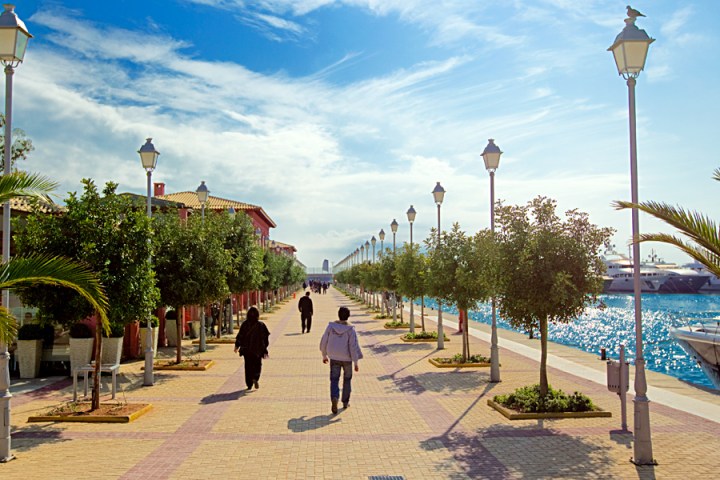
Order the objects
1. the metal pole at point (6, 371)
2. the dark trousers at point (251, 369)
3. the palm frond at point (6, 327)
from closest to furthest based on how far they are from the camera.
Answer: the palm frond at point (6, 327) → the metal pole at point (6, 371) → the dark trousers at point (251, 369)

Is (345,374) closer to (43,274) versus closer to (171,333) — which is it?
(43,274)

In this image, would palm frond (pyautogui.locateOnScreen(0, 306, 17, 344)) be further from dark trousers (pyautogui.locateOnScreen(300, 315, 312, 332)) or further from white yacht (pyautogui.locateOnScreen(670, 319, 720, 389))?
white yacht (pyautogui.locateOnScreen(670, 319, 720, 389))

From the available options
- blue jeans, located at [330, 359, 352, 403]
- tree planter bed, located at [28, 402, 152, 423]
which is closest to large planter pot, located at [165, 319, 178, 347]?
tree planter bed, located at [28, 402, 152, 423]

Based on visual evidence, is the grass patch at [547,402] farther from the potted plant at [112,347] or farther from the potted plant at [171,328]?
the potted plant at [171,328]

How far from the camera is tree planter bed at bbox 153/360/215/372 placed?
14.8m

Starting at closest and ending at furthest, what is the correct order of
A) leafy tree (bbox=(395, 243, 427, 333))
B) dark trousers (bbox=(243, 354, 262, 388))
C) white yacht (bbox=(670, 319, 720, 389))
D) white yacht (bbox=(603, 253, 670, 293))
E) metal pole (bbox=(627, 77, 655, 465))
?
1. metal pole (bbox=(627, 77, 655, 465))
2. dark trousers (bbox=(243, 354, 262, 388))
3. white yacht (bbox=(670, 319, 720, 389))
4. leafy tree (bbox=(395, 243, 427, 333))
5. white yacht (bbox=(603, 253, 670, 293))

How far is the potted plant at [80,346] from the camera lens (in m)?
13.6

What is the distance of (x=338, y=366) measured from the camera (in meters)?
10.1

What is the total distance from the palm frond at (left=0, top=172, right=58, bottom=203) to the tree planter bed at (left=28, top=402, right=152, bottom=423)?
381 centimetres

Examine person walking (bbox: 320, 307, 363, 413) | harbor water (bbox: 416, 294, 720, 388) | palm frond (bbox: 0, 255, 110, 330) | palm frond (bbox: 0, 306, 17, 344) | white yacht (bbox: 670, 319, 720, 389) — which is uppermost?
palm frond (bbox: 0, 255, 110, 330)

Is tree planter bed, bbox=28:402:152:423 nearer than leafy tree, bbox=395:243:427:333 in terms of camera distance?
Yes

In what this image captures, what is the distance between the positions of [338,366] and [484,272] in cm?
301

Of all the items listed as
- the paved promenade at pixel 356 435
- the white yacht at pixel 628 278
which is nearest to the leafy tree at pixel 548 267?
the paved promenade at pixel 356 435

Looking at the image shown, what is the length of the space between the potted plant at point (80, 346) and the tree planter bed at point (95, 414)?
12.3ft
